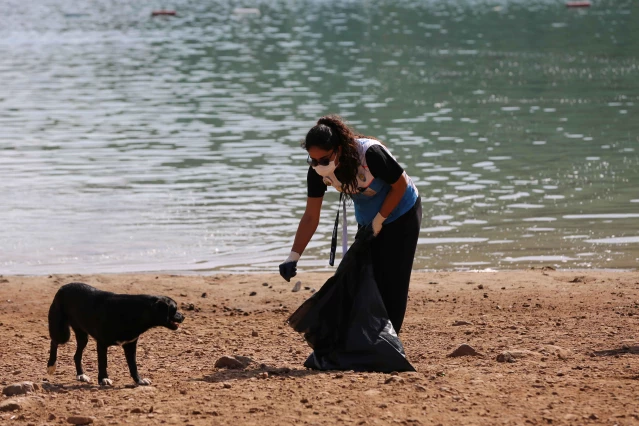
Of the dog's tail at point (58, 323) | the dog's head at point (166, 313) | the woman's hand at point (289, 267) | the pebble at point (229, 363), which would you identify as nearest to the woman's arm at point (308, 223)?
the woman's hand at point (289, 267)

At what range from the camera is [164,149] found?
22.5 m

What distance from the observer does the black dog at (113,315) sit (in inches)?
263

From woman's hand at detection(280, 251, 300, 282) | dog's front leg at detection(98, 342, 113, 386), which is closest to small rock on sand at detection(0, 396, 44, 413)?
dog's front leg at detection(98, 342, 113, 386)

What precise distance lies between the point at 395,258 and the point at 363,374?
85 cm

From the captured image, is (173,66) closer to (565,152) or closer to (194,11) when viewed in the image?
(565,152)

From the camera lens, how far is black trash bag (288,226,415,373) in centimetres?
719

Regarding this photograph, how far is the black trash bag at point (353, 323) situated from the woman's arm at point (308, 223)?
297 mm

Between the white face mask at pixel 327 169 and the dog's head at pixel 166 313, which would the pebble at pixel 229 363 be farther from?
the white face mask at pixel 327 169

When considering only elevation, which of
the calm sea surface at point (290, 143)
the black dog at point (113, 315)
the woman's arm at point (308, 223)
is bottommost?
the calm sea surface at point (290, 143)

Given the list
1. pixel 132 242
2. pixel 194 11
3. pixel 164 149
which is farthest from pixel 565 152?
pixel 194 11

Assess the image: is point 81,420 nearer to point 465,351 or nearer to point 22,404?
point 22,404

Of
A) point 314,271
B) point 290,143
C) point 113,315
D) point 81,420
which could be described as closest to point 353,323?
point 113,315

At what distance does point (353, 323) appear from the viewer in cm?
732

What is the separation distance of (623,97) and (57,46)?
1251 inches
